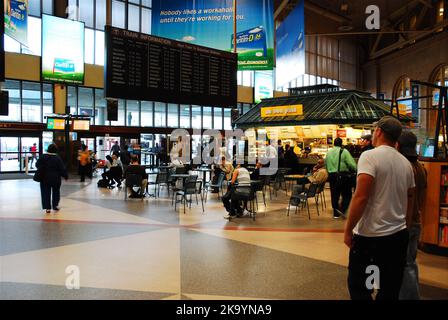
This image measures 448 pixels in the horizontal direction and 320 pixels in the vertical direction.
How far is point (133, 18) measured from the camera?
24859 mm

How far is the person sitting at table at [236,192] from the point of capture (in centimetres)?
851

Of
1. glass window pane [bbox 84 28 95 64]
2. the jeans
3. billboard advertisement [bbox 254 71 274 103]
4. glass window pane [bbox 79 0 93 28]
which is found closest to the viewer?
the jeans

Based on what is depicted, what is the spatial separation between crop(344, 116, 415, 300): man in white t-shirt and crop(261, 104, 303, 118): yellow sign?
15482 mm

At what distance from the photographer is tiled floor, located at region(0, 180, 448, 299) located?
423 centimetres

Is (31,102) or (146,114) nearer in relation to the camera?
(31,102)

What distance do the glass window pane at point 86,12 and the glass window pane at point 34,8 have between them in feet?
7.66

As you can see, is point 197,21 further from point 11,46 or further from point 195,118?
point 195,118

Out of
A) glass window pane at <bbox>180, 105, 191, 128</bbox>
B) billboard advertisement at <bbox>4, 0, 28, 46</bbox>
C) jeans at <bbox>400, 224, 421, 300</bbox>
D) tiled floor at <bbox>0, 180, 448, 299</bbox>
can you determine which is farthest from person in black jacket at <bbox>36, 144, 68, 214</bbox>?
glass window pane at <bbox>180, 105, 191, 128</bbox>

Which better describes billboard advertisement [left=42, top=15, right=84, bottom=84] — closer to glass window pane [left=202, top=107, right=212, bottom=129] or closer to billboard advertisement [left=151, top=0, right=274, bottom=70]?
billboard advertisement [left=151, top=0, right=274, bottom=70]

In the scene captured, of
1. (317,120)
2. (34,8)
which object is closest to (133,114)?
(34,8)

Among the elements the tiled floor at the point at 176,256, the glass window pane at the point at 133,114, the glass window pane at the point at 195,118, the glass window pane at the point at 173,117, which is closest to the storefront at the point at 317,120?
the glass window pane at the point at 195,118

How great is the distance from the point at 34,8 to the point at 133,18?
6.13 metres

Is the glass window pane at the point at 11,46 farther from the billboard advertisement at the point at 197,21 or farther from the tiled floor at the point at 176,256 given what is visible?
the tiled floor at the point at 176,256
